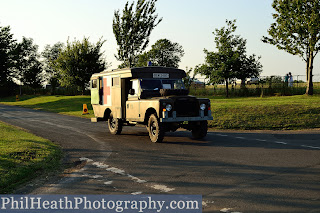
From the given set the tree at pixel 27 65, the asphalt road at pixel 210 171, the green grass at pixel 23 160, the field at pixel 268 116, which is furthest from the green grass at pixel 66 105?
the tree at pixel 27 65

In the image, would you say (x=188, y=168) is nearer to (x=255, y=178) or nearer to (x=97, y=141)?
(x=255, y=178)

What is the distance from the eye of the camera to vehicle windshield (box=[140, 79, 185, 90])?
1395 cm

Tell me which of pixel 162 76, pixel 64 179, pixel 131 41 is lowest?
pixel 64 179

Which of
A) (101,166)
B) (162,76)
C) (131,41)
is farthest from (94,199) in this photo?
(131,41)

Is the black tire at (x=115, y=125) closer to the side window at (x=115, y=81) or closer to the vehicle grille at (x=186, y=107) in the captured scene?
the side window at (x=115, y=81)

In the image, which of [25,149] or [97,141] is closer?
[25,149]

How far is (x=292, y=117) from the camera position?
18.7 metres

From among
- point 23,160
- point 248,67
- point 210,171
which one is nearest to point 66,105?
point 248,67

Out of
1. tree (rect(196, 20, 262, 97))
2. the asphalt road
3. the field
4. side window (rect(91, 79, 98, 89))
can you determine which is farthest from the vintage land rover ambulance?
tree (rect(196, 20, 262, 97))

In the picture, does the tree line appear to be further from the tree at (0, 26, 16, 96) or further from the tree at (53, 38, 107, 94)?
the tree at (0, 26, 16, 96)

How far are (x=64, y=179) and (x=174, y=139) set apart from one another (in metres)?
6.53

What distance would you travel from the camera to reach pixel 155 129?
514 inches

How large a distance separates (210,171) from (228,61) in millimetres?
33103

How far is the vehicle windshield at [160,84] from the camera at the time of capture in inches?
549
